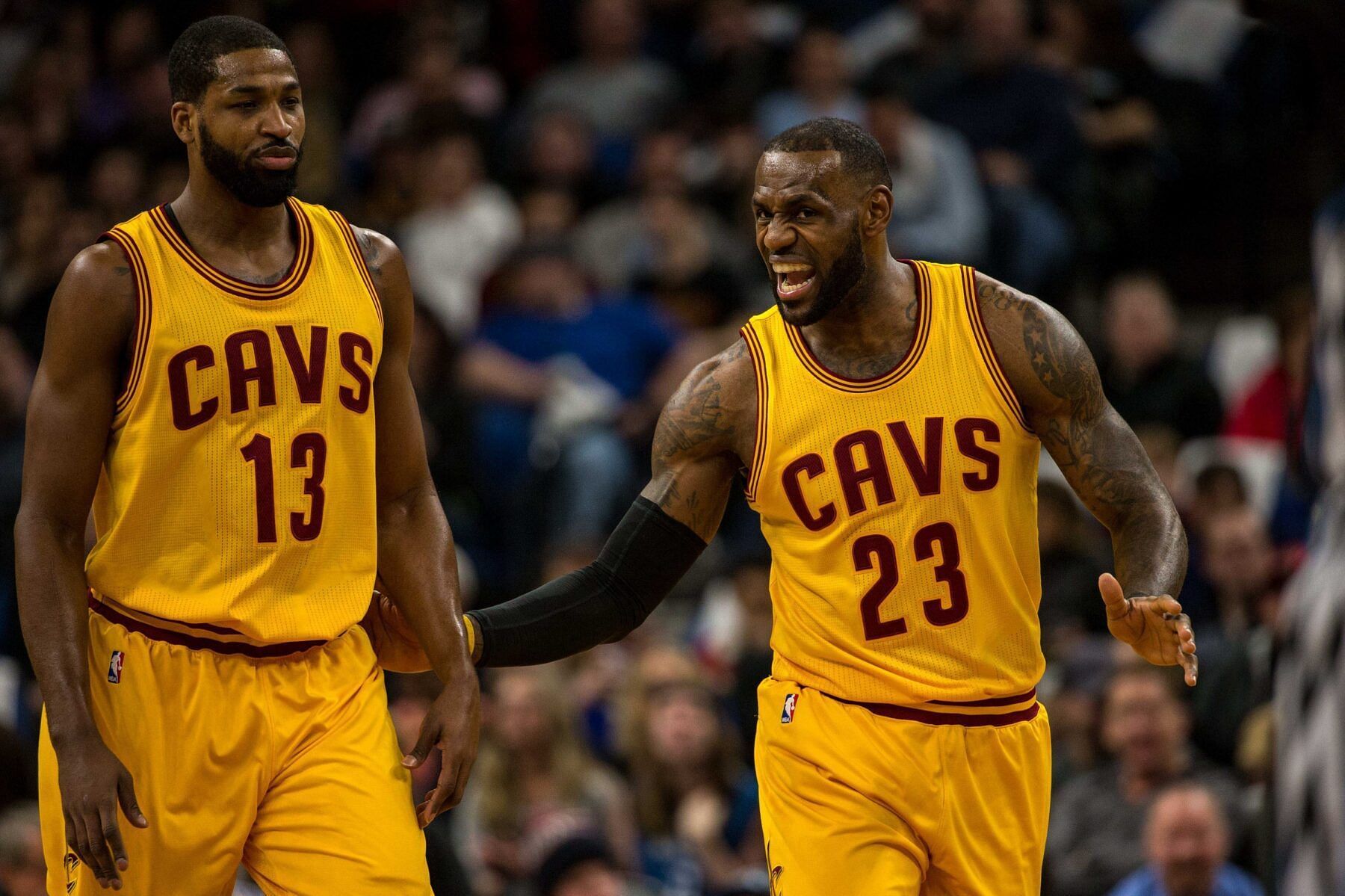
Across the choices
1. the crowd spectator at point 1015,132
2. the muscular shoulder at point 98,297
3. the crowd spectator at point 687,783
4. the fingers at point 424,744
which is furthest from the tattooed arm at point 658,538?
the crowd spectator at point 1015,132

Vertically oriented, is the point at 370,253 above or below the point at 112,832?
above

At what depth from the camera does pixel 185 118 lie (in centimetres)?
486

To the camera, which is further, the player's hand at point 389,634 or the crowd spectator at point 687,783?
the crowd spectator at point 687,783

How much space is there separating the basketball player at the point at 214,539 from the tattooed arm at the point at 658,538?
23.8 inches

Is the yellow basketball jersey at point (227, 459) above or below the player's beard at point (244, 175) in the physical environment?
below

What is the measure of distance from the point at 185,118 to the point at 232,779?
62.2 inches

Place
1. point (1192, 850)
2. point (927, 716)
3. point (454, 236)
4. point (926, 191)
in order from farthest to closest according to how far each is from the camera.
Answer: point (454, 236) → point (926, 191) → point (1192, 850) → point (927, 716)

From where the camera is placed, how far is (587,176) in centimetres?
1224

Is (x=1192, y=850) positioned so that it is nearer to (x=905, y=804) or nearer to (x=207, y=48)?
(x=905, y=804)

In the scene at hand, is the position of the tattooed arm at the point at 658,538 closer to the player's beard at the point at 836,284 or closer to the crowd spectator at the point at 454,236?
the player's beard at the point at 836,284

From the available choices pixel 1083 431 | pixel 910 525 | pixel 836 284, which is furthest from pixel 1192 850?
pixel 836 284

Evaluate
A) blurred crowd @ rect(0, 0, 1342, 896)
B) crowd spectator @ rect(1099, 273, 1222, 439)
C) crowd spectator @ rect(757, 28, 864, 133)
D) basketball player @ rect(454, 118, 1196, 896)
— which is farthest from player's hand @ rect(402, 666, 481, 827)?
crowd spectator @ rect(757, 28, 864, 133)

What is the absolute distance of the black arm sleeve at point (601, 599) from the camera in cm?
546

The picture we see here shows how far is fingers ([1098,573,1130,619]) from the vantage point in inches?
185
